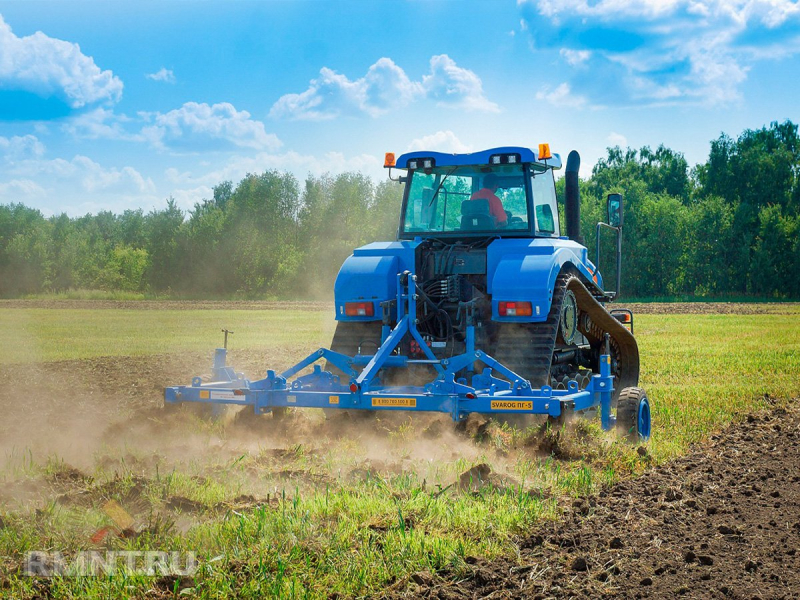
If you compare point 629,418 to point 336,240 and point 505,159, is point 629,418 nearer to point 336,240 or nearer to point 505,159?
point 505,159

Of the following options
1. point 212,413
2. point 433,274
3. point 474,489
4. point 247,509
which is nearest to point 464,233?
point 433,274

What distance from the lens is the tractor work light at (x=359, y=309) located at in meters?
8.90

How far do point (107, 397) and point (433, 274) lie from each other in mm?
5568

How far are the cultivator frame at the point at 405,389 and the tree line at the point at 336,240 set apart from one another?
4125cm

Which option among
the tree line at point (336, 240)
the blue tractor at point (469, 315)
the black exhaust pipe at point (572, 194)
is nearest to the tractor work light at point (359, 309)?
the blue tractor at point (469, 315)

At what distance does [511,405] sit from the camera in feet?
23.4

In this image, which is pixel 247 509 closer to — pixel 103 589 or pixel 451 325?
pixel 103 589

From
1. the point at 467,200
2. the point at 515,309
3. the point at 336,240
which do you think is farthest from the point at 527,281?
the point at 336,240

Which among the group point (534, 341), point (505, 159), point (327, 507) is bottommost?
point (327, 507)

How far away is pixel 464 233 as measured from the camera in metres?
9.34

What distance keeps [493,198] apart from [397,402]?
3.04 meters

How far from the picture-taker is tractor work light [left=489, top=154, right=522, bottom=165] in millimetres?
9156

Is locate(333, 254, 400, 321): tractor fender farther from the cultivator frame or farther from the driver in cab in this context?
the driver in cab

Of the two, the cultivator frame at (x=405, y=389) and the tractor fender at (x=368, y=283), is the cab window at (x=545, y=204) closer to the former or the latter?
the cultivator frame at (x=405, y=389)
